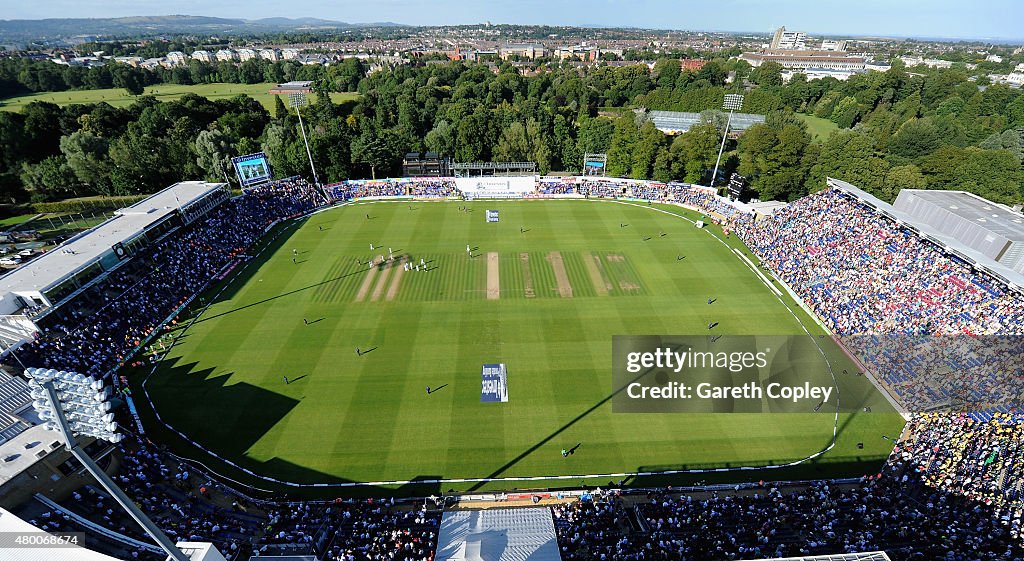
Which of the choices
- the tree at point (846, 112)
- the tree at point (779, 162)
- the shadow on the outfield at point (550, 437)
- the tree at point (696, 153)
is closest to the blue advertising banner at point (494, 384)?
the shadow on the outfield at point (550, 437)

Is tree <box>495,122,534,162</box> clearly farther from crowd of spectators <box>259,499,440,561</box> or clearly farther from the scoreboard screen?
crowd of spectators <box>259,499,440,561</box>

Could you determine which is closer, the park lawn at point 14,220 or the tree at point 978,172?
the tree at point 978,172

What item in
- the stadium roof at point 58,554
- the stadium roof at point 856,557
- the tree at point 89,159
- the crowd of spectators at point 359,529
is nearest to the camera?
the stadium roof at point 856,557

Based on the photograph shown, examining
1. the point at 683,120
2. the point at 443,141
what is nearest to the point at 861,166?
the point at 683,120

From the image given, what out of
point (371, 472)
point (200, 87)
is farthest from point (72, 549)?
point (200, 87)

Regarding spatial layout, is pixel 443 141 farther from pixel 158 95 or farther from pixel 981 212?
pixel 158 95

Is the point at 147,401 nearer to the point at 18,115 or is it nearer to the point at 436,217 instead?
the point at 436,217

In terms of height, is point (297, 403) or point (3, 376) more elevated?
point (3, 376)

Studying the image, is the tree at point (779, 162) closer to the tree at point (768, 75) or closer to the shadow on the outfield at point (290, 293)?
the shadow on the outfield at point (290, 293)
